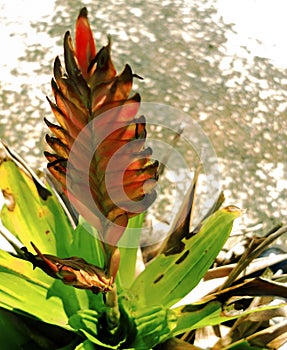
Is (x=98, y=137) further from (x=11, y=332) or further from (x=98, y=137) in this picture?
(x=11, y=332)

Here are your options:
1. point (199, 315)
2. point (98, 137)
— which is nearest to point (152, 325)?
point (199, 315)

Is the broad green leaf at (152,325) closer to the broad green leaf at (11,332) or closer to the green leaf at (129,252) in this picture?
the green leaf at (129,252)

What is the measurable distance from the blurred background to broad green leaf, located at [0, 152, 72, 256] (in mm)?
668

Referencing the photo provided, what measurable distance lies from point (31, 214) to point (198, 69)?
1.14 m

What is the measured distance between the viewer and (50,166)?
79 centimetres

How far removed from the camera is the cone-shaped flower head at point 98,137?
27.6 inches

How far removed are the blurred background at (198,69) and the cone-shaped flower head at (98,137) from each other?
1064mm

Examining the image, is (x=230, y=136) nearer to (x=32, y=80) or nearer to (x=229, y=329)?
(x=32, y=80)

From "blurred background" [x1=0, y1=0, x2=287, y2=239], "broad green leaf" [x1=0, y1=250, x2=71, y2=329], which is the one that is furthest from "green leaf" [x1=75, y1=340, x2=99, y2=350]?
"blurred background" [x1=0, y1=0, x2=287, y2=239]

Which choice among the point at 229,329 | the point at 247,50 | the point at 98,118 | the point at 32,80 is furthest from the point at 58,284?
the point at 247,50

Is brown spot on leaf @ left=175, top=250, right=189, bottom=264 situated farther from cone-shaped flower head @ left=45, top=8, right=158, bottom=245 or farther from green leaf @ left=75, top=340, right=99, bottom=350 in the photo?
cone-shaped flower head @ left=45, top=8, right=158, bottom=245

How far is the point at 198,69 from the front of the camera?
2.22 meters

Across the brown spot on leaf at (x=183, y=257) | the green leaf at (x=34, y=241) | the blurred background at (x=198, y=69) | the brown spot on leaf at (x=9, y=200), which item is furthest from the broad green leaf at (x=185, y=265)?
the blurred background at (x=198, y=69)

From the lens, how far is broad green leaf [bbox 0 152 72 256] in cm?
121
